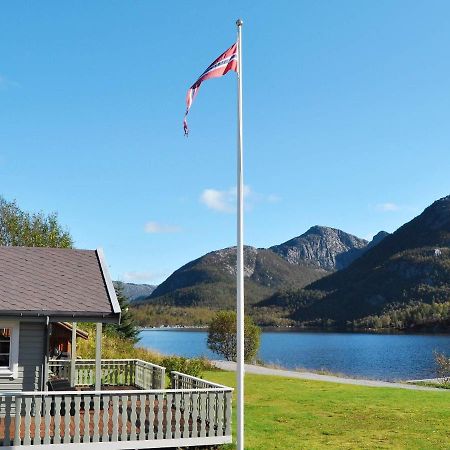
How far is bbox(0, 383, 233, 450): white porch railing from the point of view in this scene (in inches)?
505

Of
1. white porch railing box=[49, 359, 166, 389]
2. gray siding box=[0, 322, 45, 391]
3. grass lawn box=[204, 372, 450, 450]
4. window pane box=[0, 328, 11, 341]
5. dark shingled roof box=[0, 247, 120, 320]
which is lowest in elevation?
grass lawn box=[204, 372, 450, 450]

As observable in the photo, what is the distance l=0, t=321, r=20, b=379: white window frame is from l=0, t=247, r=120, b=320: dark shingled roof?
53 centimetres

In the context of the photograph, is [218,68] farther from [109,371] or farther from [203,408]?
[109,371]

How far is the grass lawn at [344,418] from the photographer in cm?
1500

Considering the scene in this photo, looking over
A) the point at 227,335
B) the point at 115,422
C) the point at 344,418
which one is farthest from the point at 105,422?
the point at 227,335

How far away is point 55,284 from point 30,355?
248 cm

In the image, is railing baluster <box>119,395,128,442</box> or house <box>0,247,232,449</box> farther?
railing baluster <box>119,395,128,442</box>

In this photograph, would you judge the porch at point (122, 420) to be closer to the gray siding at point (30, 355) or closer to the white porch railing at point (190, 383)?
the white porch railing at point (190, 383)

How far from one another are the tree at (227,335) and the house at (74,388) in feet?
92.8

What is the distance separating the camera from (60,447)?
12820 mm

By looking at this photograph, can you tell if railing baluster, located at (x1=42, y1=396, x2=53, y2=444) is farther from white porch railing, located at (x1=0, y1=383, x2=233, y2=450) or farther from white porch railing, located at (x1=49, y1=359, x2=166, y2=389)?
white porch railing, located at (x1=49, y1=359, x2=166, y2=389)

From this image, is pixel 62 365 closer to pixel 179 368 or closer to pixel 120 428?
pixel 179 368

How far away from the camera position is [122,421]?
1336cm

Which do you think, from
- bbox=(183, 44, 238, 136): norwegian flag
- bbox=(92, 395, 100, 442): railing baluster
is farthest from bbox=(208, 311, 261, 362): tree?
bbox=(183, 44, 238, 136): norwegian flag
